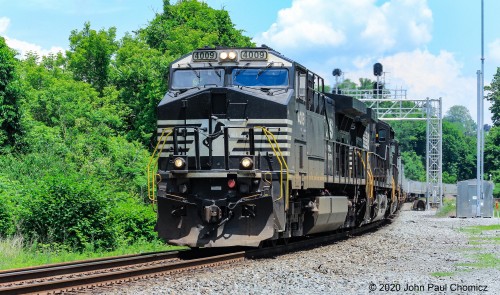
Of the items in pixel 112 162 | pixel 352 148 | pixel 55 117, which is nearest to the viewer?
pixel 352 148

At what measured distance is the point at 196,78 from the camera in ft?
52.7

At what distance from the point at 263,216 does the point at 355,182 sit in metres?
8.49

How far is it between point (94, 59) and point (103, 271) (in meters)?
40.2

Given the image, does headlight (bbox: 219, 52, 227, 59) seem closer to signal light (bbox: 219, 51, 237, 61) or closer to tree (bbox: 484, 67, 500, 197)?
signal light (bbox: 219, 51, 237, 61)

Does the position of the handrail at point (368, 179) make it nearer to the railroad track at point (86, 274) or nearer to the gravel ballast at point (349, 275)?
the gravel ballast at point (349, 275)

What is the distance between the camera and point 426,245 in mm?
20562

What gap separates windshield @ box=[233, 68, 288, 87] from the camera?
15.8 metres

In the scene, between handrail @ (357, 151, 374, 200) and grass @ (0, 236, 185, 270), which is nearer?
grass @ (0, 236, 185, 270)

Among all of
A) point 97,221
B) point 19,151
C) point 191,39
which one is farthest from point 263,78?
point 191,39

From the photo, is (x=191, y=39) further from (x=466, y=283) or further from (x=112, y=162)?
(x=466, y=283)

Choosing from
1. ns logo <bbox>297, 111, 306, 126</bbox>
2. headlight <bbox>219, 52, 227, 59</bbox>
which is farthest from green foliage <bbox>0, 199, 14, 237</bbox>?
ns logo <bbox>297, 111, 306, 126</bbox>

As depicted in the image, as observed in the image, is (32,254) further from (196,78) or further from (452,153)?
(452,153)

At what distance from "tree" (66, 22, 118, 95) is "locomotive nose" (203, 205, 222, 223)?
121 ft

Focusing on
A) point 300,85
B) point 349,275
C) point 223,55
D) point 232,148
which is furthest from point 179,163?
point 349,275
